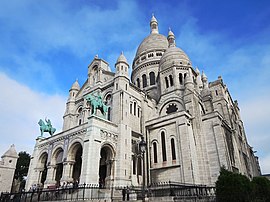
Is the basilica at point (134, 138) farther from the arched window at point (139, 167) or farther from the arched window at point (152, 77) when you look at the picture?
Result: the arched window at point (152, 77)

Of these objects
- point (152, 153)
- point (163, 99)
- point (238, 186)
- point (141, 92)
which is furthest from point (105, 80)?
point (238, 186)

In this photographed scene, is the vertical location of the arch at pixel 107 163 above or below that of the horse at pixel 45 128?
below

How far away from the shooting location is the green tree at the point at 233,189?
1011 centimetres

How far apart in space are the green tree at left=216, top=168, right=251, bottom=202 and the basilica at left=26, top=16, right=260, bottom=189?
28.0ft

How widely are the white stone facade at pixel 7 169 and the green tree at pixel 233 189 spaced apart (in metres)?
33.0

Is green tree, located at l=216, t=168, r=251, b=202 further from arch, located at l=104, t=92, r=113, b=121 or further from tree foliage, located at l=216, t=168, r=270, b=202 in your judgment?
arch, located at l=104, t=92, r=113, b=121

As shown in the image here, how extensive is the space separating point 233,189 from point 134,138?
15135 mm

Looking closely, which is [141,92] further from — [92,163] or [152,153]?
[92,163]

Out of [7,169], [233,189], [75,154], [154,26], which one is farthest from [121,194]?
[154,26]

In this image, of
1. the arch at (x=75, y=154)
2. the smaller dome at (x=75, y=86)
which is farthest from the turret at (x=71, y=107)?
the arch at (x=75, y=154)

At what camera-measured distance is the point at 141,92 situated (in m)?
28.8

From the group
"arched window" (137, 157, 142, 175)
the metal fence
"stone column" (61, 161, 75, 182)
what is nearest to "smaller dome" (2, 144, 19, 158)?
the metal fence

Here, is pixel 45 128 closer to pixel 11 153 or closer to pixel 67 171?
pixel 67 171

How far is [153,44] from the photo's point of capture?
42906 mm
